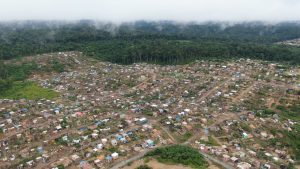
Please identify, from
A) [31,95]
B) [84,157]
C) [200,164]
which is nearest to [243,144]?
[200,164]

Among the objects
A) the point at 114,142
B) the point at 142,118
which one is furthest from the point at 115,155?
the point at 142,118

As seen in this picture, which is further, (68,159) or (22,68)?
(22,68)

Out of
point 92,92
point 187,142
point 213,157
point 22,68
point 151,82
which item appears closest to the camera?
point 213,157

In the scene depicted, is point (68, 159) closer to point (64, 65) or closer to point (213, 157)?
point (213, 157)

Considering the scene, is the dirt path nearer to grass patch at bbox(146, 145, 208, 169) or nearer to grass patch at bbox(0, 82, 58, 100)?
grass patch at bbox(146, 145, 208, 169)

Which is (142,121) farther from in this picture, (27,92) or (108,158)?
(27,92)

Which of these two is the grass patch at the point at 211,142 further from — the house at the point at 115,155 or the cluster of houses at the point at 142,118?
the house at the point at 115,155

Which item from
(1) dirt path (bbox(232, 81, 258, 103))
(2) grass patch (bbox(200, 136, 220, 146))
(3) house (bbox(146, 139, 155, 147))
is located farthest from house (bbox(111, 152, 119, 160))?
(1) dirt path (bbox(232, 81, 258, 103))
